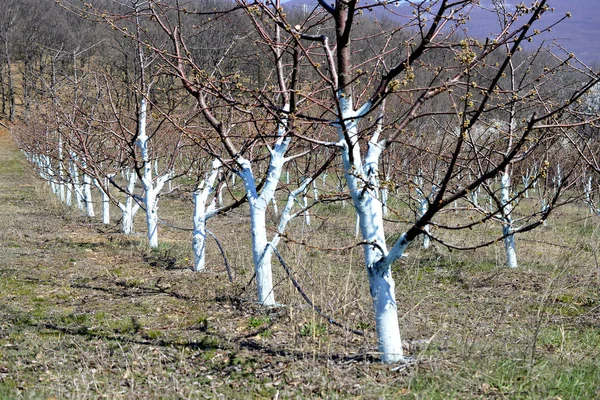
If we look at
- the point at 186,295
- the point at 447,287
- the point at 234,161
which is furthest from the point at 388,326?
the point at 447,287

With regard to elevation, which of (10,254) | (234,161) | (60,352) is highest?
(234,161)

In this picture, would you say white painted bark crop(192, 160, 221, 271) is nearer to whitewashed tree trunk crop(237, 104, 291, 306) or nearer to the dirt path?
the dirt path

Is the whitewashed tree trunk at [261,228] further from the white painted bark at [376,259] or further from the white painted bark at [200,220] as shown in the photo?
the white painted bark at [376,259]

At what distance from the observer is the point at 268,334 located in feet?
15.1

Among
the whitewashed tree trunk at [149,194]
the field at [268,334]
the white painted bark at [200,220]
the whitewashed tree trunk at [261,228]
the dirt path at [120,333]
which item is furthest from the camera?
the whitewashed tree trunk at [149,194]

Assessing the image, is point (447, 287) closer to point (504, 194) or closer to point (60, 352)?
point (504, 194)

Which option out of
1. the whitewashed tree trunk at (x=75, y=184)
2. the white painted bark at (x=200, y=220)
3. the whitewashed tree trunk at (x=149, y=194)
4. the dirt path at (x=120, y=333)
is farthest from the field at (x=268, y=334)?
the whitewashed tree trunk at (x=75, y=184)

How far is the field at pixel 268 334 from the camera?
133 inches

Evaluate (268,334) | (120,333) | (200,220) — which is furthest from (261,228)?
(200,220)

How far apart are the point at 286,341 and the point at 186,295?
1.96 meters

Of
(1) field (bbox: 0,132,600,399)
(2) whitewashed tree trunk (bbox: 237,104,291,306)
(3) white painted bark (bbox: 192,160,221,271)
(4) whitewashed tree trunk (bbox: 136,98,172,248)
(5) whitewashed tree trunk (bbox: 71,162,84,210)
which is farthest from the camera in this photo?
(5) whitewashed tree trunk (bbox: 71,162,84,210)

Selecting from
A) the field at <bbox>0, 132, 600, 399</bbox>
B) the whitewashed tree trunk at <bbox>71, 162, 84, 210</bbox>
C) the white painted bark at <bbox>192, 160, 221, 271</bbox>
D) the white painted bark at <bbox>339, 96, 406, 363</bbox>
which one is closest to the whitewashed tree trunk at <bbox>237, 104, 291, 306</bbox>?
the field at <bbox>0, 132, 600, 399</bbox>

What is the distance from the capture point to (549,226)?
16.2 metres

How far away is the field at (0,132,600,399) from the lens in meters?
3.38
